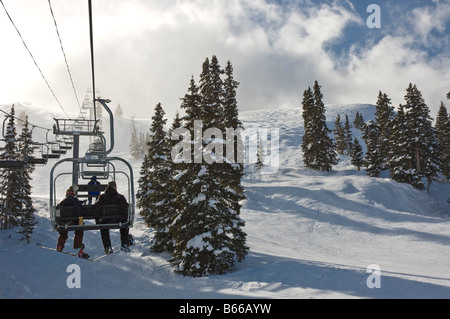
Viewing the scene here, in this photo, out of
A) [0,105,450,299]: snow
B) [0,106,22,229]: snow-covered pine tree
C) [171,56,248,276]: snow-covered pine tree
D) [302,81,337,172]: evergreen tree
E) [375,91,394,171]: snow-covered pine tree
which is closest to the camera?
[0,105,450,299]: snow

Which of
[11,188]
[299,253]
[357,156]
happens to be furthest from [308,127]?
[11,188]

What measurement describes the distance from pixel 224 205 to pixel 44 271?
17061mm

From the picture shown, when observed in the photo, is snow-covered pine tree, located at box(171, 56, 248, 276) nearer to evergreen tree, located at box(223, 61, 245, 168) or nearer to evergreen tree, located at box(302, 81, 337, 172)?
evergreen tree, located at box(223, 61, 245, 168)

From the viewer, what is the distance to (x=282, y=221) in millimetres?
34594

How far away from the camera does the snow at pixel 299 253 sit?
16.7 meters

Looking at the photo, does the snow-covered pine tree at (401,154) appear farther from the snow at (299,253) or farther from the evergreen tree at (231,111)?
the evergreen tree at (231,111)

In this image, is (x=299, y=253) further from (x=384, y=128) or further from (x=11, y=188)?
(x=384, y=128)

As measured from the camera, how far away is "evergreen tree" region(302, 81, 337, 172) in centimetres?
5116

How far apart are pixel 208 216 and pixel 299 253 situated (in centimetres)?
984

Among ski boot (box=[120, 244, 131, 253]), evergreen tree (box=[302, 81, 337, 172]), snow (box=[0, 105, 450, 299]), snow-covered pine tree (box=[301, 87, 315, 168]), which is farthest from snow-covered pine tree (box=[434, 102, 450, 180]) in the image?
ski boot (box=[120, 244, 131, 253])

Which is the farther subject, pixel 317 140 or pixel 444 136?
pixel 444 136

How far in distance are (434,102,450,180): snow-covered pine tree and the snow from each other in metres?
4.99

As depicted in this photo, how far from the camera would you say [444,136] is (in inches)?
2233
